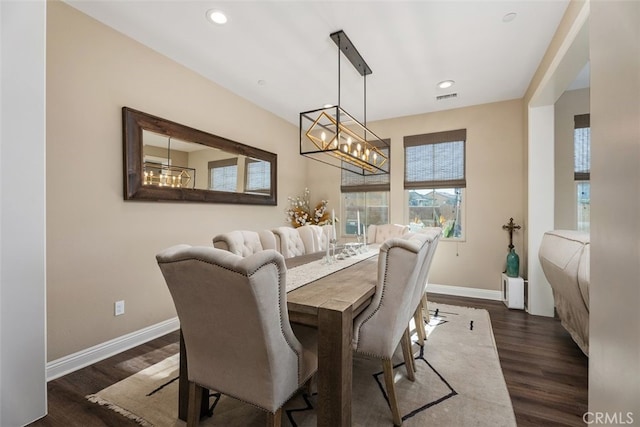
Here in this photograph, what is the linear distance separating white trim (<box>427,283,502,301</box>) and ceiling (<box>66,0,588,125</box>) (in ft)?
8.71

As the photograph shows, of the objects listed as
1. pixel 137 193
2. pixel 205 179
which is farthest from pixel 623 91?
pixel 205 179

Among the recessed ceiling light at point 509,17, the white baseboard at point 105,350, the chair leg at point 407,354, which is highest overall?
the recessed ceiling light at point 509,17

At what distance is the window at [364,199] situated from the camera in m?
4.76

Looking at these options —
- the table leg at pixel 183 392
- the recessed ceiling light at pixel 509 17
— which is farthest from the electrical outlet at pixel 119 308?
the recessed ceiling light at pixel 509 17

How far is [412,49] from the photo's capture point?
276 centimetres

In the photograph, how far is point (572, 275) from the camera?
6.50 feet

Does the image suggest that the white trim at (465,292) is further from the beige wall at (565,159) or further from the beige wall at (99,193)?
the beige wall at (99,193)

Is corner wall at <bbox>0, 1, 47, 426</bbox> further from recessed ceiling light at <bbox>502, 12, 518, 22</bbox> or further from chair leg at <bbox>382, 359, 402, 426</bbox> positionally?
recessed ceiling light at <bbox>502, 12, 518, 22</bbox>

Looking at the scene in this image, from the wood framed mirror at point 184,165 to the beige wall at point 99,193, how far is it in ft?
0.33

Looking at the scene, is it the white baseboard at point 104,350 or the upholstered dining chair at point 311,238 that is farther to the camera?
the upholstered dining chair at point 311,238

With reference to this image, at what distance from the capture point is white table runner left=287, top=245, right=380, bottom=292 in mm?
1803

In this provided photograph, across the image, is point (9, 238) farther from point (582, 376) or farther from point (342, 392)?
point (582, 376)

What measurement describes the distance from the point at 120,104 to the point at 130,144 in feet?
1.13

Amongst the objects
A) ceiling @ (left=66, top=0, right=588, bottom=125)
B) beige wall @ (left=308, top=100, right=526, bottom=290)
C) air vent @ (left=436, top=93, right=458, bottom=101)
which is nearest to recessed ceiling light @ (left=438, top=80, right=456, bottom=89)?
ceiling @ (left=66, top=0, right=588, bottom=125)
